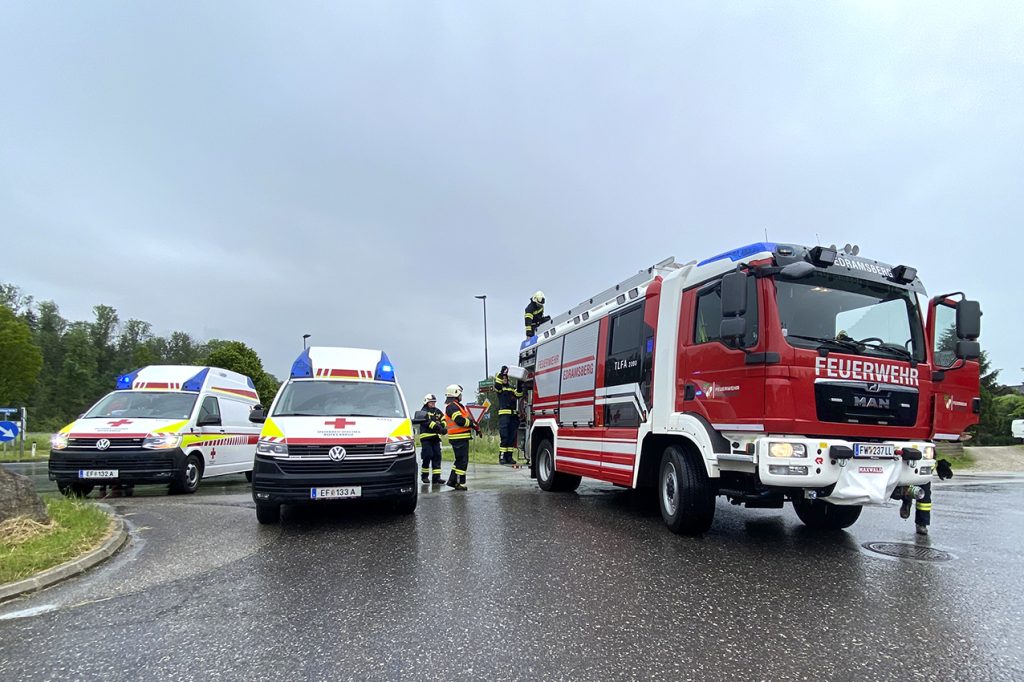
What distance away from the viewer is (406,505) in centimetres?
789

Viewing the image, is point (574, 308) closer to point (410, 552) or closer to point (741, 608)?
point (410, 552)

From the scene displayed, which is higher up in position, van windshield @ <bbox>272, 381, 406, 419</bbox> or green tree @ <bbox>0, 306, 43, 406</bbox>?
green tree @ <bbox>0, 306, 43, 406</bbox>

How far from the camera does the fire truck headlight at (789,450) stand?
5.25 m

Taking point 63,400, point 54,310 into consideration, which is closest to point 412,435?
point 63,400

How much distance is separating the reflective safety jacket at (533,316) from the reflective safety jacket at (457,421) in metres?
2.95

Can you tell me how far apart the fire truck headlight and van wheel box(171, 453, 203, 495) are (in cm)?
936

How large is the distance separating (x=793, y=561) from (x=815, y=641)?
210 centimetres

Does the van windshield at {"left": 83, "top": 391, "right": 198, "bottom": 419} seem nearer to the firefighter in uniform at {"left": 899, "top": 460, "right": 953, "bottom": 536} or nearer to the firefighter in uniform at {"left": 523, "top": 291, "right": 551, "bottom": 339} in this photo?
the firefighter in uniform at {"left": 523, "top": 291, "right": 551, "bottom": 339}

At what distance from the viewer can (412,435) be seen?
25.9 feet

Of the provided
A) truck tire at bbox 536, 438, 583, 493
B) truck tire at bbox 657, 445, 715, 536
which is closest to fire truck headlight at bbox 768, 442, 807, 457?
truck tire at bbox 657, 445, 715, 536

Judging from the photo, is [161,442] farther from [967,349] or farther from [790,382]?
[967,349]

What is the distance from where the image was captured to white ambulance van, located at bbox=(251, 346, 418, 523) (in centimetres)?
701

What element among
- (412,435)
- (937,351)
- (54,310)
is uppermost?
(54,310)

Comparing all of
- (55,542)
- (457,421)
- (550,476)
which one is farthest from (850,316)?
(55,542)
